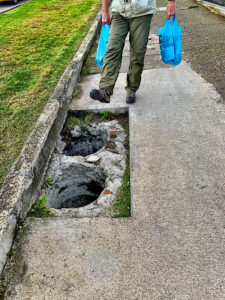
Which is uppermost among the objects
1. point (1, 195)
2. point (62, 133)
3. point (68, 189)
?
point (1, 195)

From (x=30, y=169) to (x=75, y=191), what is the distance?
719 millimetres

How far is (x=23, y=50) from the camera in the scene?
204 inches

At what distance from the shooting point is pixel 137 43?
9.49 feet

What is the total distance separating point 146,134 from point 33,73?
92.3 inches

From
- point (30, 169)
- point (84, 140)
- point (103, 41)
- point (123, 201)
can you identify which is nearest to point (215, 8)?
point (103, 41)

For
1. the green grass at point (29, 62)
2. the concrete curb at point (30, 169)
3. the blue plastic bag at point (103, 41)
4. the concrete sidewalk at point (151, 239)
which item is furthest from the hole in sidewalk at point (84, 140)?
the blue plastic bag at point (103, 41)

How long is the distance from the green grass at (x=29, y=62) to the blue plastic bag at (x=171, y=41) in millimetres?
1548

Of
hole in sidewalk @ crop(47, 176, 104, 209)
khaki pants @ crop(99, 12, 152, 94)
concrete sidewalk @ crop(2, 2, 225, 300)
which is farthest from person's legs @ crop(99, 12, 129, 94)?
hole in sidewalk @ crop(47, 176, 104, 209)

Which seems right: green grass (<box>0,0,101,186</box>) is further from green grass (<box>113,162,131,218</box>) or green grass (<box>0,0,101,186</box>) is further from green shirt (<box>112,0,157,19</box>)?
green shirt (<box>112,0,157,19</box>)

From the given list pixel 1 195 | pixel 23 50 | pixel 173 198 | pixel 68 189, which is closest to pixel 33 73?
pixel 23 50

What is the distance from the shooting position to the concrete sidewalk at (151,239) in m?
1.48

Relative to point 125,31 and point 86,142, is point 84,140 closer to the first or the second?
point 86,142

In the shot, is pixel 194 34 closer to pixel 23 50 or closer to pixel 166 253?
pixel 23 50

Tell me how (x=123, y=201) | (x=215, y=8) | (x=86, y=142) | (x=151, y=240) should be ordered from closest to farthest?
(x=151, y=240) → (x=123, y=201) → (x=86, y=142) → (x=215, y=8)
